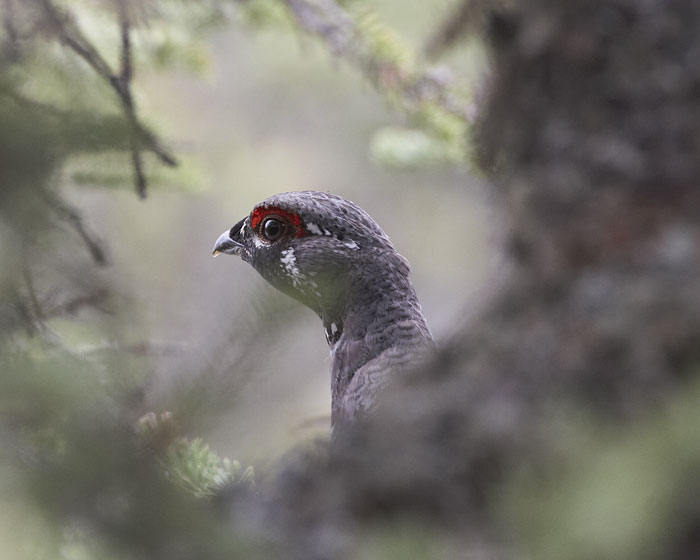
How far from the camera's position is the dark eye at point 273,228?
4434 mm

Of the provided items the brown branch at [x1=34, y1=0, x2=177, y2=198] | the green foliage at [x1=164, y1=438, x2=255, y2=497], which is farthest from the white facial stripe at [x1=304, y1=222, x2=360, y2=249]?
the green foliage at [x1=164, y1=438, x2=255, y2=497]

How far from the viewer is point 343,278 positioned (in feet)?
13.8

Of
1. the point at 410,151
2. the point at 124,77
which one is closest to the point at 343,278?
the point at 410,151

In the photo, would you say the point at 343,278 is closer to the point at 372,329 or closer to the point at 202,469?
the point at 372,329

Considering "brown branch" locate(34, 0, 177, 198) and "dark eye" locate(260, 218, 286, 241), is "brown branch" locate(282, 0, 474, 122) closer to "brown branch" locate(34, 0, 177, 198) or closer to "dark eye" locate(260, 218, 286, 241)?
"dark eye" locate(260, 218, 286, 241)

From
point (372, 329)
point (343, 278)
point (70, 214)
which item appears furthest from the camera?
point (343, 278)

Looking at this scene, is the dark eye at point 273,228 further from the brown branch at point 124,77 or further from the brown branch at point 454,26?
the brown branch at point 454,26

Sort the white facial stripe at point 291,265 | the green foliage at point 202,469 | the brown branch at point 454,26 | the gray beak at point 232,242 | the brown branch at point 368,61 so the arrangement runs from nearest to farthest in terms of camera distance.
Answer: the brown branch at point 454,26, the green foliage at point 202,469, the white facial stripe at point 291,265, the brown branch at point 368,61, the gray beak at point 232,242

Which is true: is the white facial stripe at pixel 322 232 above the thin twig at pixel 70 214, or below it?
above

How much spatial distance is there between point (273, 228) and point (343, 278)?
22.9 inches

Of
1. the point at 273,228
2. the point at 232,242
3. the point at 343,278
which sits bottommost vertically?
the point at 343,278

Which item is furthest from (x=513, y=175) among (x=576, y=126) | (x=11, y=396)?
(x=11, y=396)

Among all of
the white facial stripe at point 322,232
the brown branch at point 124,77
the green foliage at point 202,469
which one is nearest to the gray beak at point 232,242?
the white facial stripe at point 322,232

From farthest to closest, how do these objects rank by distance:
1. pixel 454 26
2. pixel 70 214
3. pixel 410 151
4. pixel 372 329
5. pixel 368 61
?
pixel 410 151, pixel 368 61, pixel 372 329, pixel 70 214, pixel 454 26
